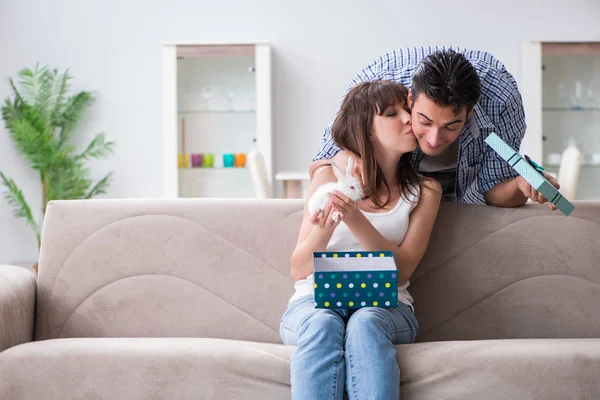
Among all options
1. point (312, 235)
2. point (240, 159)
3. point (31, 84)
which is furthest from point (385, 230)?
point (31, 84)

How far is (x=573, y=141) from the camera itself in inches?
209

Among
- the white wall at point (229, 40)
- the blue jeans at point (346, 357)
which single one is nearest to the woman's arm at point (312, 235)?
the blue jeans at point (346, 357)

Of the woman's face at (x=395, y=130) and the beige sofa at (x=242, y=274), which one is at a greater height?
the woman's face at (x=395, y=130)

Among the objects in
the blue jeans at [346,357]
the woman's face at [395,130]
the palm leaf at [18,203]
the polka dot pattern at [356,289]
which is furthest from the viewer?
the palm leaf at [18,203]

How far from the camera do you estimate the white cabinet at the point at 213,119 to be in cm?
532

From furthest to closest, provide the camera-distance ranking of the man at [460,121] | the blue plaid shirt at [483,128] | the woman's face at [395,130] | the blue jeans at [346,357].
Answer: the blue plaid shirt at [483,128], the woman's face at [395,130], the man at [460,121], the blue jeans at [346,357]

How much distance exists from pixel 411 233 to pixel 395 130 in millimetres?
290

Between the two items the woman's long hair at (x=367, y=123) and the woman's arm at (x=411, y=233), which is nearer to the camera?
the woman's arm at (x=411, y=233)

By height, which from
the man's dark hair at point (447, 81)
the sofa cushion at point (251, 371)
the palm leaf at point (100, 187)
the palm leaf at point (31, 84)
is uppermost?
the palm leaf at point (31, 84)

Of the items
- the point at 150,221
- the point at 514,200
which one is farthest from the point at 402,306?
the point at 150,221

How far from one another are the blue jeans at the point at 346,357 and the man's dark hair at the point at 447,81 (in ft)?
1.87

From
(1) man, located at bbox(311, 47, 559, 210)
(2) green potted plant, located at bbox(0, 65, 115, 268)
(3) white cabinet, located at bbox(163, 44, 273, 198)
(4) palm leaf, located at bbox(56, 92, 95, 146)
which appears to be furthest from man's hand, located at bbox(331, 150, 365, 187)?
(4) palm leaf, located at bbox(56, 92, 95, 146)

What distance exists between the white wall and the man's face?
12.2 feet

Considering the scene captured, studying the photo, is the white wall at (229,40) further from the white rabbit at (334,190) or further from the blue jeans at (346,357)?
the blue jeans at (346,357)
